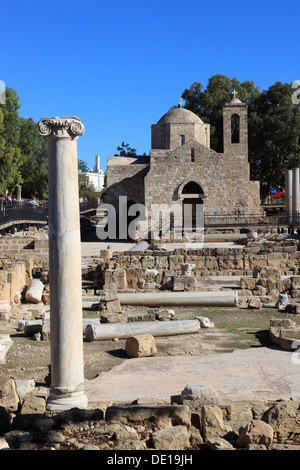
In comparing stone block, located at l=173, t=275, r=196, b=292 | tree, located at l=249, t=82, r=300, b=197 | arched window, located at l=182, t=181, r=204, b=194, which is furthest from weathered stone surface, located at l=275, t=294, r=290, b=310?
tree, located at l=249, t=82, r=300, b=197

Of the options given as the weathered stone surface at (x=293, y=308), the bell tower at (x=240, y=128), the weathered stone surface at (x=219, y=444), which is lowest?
the weathered stone surface at (x=219, y=444)

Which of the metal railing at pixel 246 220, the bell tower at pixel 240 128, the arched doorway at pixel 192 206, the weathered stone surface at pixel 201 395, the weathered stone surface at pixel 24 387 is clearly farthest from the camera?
the bell tower at pixel 240 128

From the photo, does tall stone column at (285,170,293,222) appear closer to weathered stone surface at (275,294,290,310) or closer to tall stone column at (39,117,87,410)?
weathered stone surface at (275,294,290,310)

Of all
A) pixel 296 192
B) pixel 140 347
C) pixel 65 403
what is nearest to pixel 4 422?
pixel 65 403

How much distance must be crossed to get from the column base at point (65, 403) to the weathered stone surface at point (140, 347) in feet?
9.18

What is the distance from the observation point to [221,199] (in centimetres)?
3591

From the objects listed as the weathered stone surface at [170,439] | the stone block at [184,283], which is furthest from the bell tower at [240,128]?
the weathered stone surface at [170,439]

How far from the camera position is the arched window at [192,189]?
36.4m

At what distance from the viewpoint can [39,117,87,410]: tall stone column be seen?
642 cm

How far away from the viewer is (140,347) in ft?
29.9

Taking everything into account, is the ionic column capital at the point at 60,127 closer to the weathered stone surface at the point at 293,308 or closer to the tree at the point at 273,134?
the weathered stone surface at the point at 293,308
